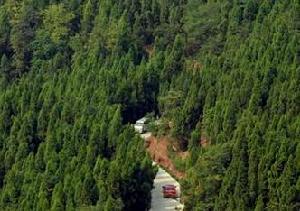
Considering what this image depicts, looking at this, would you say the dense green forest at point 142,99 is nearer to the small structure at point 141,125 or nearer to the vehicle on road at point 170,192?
the small structure at point 141,125

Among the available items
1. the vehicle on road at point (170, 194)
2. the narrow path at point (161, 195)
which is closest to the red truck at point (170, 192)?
the vehicle on road at point (170, 194)

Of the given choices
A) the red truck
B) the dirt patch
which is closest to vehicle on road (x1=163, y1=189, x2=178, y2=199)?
the red truck

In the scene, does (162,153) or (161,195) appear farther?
(162,153)

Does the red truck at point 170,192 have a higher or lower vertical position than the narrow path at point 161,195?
higher

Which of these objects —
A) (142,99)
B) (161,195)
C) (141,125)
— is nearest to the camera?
(161,195)

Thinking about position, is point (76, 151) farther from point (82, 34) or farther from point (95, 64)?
point (82, 34)

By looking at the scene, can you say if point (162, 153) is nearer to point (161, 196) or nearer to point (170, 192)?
point (161, 196)

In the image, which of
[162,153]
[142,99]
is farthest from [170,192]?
[142,99]

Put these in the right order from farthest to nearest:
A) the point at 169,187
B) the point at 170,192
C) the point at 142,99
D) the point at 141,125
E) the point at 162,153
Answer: the point at 142,99
the point at 141,125
the point at 162,153
the point at 169,187
the point at 170,192
